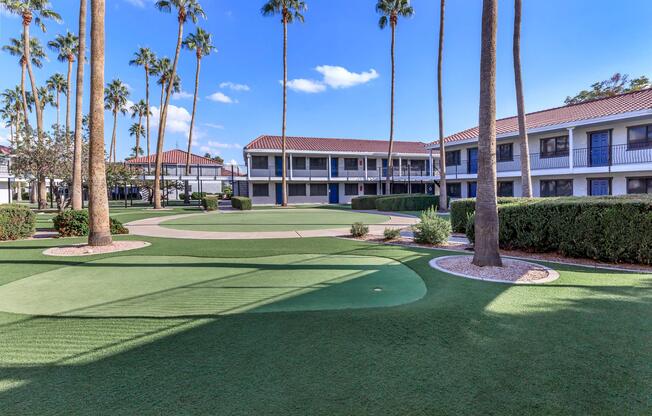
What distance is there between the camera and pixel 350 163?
41969 mm

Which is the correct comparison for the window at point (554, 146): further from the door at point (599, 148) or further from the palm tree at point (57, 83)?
the palm tree at point (57, 83)

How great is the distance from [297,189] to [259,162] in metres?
5.26

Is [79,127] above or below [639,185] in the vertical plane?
above

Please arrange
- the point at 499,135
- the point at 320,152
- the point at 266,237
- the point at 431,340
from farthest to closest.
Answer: the point at 320,152 → the point at 499,135 → the point at 266,237 → the point at 431,340

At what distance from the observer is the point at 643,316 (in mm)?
4391

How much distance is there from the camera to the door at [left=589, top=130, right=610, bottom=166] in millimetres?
20938

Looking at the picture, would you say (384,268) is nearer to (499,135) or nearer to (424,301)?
(424,301)

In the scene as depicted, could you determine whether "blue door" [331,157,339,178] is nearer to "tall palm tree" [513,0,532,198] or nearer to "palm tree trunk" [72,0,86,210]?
"palm tree trunk" [72,0,86,210]

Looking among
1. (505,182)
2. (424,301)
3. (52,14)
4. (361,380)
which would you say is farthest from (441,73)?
(52,14)

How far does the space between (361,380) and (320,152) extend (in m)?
37.3

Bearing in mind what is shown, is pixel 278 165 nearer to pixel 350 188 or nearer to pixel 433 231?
pixel 350 188

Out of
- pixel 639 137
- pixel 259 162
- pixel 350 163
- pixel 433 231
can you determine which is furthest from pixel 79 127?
pixel 639 137

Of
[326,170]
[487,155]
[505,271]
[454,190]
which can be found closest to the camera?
[505,271]

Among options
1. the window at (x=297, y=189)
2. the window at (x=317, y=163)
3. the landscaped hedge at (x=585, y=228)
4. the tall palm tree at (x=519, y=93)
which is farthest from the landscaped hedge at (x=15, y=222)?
the window at (x=317, y=163)
